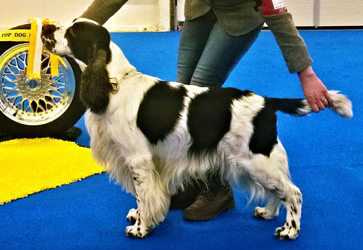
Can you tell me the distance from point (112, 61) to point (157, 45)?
20.7ft

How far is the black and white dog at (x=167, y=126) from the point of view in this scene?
2.38 m

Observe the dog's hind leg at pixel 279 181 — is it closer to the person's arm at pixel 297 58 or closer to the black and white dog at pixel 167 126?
the black and white dog at pixel 167 126

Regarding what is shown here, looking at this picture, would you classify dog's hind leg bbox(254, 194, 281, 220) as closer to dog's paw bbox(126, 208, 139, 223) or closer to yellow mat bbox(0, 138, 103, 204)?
dog's paw bbox(126, 208, 139, 223)

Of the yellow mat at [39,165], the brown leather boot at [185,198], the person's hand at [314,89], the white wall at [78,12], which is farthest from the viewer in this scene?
the white wall at [78,12]

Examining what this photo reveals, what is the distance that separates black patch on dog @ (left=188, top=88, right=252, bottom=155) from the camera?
2406mm

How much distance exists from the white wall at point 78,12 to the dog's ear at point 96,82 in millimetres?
8601

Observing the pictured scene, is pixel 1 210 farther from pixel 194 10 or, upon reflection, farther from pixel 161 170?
pixel 194 10

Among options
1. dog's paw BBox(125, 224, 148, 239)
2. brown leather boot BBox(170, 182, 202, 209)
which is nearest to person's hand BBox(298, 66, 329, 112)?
brown leather boot BBox(170, 182, 202, 209)

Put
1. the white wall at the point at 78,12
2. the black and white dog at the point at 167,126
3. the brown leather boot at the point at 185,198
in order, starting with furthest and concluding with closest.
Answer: the white wall at the point at 78,12 → the brown leather boot at the point at 185,198 → the black and white dog at the point at 167,126

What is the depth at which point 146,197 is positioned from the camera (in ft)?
8.14

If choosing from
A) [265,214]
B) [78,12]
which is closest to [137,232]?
[265,214]

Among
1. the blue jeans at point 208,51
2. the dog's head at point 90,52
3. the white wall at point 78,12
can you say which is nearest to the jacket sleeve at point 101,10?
the dog's head at point 90,52

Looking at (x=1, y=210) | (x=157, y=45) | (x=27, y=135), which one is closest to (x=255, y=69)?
(x=157, y=45)

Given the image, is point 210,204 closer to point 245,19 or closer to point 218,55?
point 218,55
